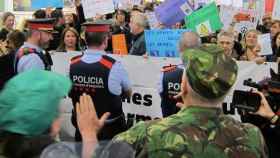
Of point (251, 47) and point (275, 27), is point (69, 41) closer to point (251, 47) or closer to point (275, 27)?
point (251, 47)

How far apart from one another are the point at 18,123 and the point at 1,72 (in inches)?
204

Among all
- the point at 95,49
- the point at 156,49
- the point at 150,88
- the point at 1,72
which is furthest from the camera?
the point at 156,49

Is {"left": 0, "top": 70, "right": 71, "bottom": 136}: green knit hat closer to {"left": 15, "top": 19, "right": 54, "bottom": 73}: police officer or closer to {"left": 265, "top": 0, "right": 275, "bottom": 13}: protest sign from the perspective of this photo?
{"left": 15, "top": 19, "right": 54, "bottom": 73}: police officer

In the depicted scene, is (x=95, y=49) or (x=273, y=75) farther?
(x=95, y=49)

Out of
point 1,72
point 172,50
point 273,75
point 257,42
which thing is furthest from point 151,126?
point 257,42

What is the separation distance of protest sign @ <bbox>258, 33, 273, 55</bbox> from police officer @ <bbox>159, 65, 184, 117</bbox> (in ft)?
10.1

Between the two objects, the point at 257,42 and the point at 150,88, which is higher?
the point at 257,42

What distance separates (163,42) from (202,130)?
5735 millimetres

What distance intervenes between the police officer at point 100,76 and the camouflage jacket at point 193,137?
301 cm

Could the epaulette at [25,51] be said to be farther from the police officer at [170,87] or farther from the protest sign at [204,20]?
the protest sign at [204,20]

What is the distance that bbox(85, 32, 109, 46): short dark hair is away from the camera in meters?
5.67

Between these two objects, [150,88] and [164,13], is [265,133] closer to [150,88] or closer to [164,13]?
[150,88]

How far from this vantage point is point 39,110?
2141mm

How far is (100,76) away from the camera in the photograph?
220 inches
